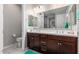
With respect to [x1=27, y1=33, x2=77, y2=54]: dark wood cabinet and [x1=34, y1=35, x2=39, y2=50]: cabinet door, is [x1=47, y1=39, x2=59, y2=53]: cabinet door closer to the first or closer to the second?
[x1=27, y1=33, x2=77, y2=54]: dark wood cabinet

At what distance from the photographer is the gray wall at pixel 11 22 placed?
127 inches

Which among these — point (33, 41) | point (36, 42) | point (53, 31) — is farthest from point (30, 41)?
point (53, 31)

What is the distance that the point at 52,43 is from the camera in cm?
243

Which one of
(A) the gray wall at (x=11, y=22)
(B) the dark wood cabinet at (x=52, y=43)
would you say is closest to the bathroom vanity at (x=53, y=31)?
(B) the dark wood cabinet at (x=52, y=43)

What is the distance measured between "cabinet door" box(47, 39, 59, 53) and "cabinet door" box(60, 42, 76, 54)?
0.14 m

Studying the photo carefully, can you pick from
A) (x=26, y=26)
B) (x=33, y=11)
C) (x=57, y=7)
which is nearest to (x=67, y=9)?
(x=57, y=7)

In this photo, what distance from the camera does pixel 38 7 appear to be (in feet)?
10.2

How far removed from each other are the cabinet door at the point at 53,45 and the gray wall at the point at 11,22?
5.09 feet

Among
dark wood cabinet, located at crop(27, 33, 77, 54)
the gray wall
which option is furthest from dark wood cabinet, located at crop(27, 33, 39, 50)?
the gray wall

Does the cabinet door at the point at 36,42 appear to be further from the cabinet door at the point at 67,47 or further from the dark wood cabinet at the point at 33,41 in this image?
the cabinet door at the point at 67,47

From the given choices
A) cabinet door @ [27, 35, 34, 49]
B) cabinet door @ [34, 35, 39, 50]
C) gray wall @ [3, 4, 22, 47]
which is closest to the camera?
cabinet door @ [34, 35, 39, 50]

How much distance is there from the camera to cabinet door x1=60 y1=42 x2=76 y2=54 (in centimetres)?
202

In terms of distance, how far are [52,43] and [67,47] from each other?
430 mm

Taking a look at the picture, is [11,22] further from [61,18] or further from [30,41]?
[61,18]
